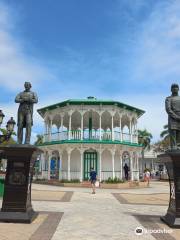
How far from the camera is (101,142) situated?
2548cm

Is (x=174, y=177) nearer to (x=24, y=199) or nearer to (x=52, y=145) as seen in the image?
(x=24, y=199)

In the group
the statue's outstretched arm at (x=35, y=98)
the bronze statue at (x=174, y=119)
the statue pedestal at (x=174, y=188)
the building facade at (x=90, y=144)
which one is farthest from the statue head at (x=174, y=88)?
the building facade at (x=90, y=144)

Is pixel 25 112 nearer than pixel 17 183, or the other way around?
pixel 17 183

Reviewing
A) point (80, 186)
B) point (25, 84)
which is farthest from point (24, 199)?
point (80, 186)

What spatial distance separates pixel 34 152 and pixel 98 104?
60.5 feet

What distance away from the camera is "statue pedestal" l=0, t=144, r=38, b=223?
7969 mm

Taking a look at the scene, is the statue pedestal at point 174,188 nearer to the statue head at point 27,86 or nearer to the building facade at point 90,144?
the statue head at point 27,86

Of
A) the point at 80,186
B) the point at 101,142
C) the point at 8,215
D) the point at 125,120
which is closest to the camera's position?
the point at 8,215

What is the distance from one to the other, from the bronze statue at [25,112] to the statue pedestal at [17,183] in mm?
470

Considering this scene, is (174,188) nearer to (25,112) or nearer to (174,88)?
(174,88)

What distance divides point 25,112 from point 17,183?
2.17m

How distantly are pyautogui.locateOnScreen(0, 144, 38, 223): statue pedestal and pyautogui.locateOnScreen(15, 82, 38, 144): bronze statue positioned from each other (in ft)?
1.54

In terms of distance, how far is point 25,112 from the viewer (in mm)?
8719

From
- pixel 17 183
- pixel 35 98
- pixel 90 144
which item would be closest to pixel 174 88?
pixel 35 98
